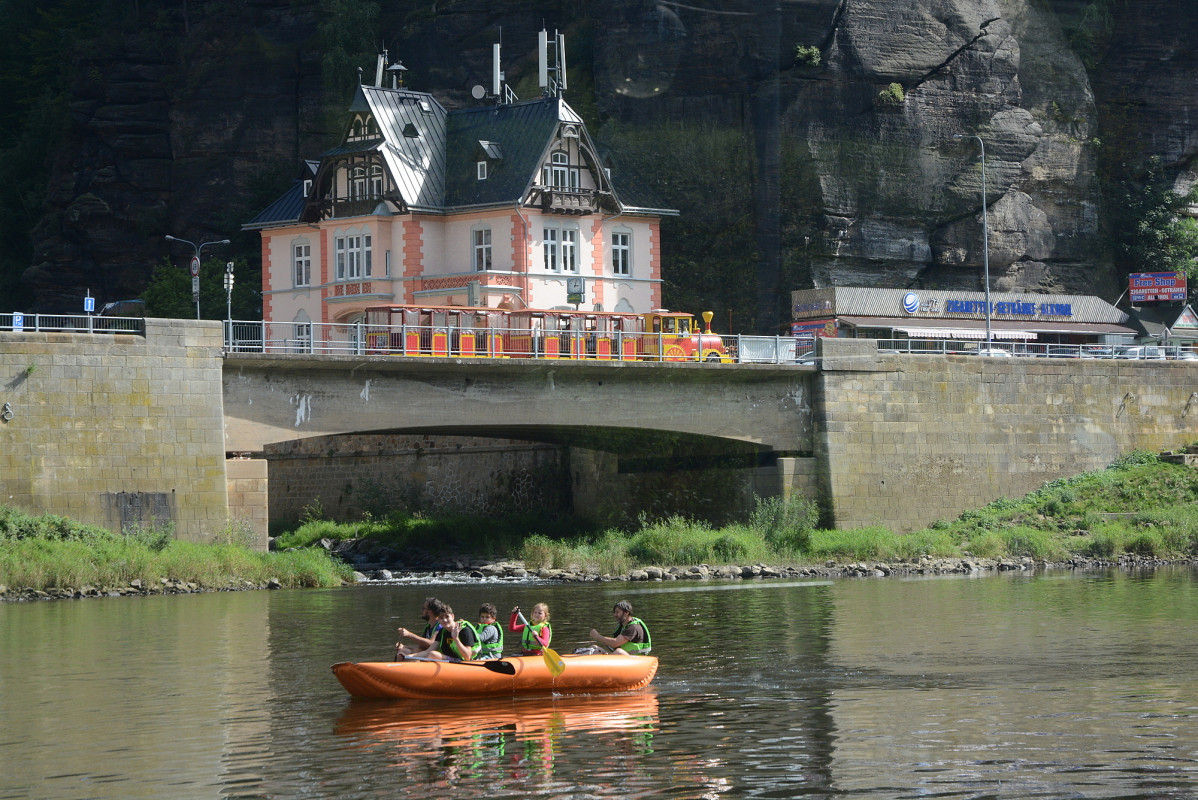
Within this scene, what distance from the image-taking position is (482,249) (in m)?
71.0

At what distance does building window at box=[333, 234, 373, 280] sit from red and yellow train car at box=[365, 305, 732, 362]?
9535 millimetres

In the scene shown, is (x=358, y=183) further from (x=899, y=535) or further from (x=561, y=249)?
(x=899, y=535)

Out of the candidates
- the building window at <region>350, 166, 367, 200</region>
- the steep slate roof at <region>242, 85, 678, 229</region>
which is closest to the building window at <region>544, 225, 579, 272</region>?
the steep slate roof at <region>242, 85, 678, 229</region>

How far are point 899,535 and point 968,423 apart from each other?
17.5 ft

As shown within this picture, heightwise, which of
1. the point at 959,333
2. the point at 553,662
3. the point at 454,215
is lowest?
the point at 553,662

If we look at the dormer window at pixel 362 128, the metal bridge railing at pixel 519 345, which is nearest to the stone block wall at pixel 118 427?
the metal bridge railing at pixel 519 345

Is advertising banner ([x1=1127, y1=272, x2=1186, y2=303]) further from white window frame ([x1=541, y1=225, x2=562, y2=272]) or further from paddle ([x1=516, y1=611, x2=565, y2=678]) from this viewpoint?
paddle ([x1=516, y1=611, x2=565, y2=678])

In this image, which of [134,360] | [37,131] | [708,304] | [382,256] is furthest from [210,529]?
[37,131]

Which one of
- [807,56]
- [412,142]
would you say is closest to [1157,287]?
[807,56]

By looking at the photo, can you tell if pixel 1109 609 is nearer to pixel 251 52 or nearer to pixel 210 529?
pixel 210 529

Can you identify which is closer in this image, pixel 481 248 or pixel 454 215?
pixel 481 248

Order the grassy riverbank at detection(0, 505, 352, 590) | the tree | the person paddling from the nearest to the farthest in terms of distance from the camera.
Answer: the person paddling, the grassy riverbank at detection(0, 505, 352, 590), the tree

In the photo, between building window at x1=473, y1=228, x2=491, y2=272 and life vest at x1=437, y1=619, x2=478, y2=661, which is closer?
life vest at x1=437, y1=619, x2=478, y2=661

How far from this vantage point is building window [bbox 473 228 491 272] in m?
70.7
